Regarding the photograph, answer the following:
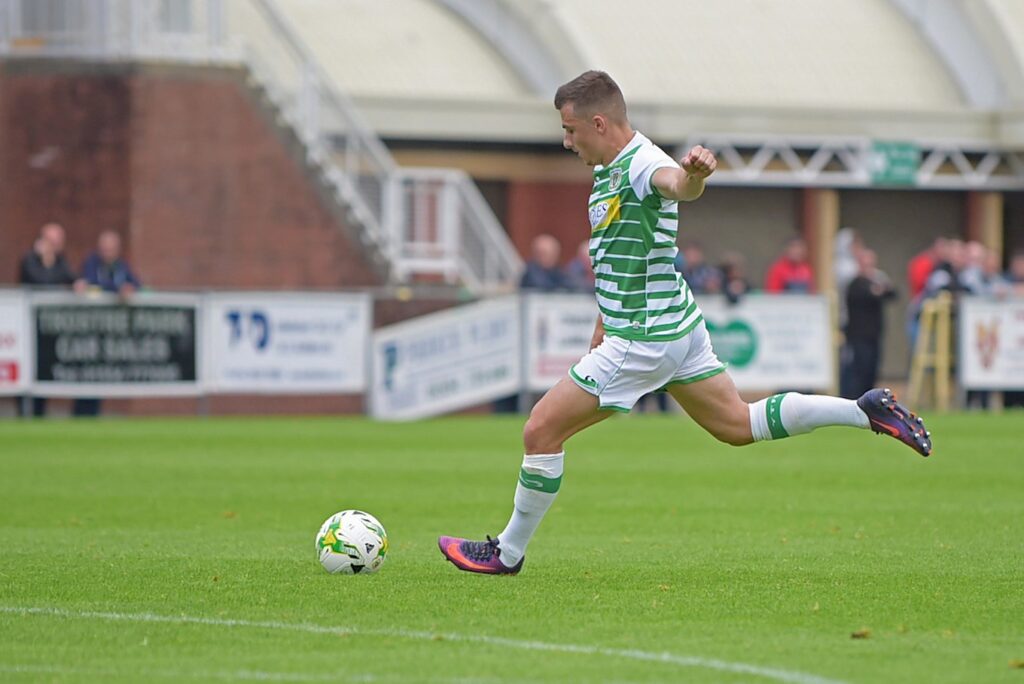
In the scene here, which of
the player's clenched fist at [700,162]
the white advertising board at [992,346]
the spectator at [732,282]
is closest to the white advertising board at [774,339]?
the spectator at [732,282]

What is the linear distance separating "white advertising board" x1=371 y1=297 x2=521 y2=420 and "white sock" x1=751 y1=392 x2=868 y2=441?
51.5 feet

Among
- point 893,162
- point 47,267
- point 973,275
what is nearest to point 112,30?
point 47,267

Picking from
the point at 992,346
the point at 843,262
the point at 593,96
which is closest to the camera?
the point at 593,96

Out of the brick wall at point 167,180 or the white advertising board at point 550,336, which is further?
the brick wall at point 167,180

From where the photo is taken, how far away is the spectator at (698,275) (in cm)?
2683

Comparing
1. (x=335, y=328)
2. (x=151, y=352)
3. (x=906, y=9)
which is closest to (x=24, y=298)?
(x=151, y=352)

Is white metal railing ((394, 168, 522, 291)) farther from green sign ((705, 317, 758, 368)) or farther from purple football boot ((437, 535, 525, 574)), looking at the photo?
purple football boot ((437, 535, 525, 574))

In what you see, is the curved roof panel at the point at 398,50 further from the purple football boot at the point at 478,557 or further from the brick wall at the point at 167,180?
the purple football boot at the point at 478,557

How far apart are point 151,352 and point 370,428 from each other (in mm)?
3120

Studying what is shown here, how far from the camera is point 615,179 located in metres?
9.06

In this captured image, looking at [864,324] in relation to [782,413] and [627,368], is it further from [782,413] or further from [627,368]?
[627,368]

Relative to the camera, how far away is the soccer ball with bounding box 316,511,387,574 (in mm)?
9641

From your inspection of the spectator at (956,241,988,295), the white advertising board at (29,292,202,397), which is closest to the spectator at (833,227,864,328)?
the spectator at (956,241,988,295)

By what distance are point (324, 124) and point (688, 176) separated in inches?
871
